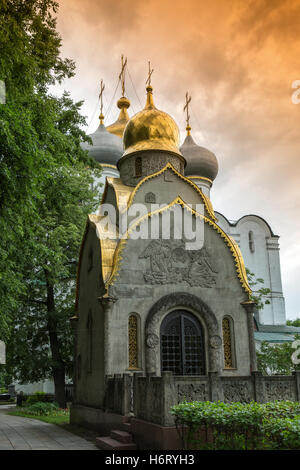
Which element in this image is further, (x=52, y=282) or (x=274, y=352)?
(x=274, y=352)

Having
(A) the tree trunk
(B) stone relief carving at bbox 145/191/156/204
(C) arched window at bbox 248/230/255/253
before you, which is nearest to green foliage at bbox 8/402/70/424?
(A) the tree trunk

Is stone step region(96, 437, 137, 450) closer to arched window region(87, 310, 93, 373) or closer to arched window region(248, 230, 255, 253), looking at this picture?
arched window region(87, 310, 93, 373)

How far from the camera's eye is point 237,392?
30.0 ft

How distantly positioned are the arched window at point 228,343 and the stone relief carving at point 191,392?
440 cm

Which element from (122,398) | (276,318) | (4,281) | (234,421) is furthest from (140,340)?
(276,318)

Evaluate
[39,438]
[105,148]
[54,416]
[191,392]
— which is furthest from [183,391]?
[105,148]

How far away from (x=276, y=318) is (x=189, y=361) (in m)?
19.9

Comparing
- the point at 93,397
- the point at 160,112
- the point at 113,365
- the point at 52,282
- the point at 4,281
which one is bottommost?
the point at 93,397

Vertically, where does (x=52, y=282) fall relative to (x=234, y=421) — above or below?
above

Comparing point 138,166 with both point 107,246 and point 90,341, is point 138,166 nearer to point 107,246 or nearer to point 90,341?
point 107,246

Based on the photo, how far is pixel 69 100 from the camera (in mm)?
18469

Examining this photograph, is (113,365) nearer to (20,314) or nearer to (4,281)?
(4,281)

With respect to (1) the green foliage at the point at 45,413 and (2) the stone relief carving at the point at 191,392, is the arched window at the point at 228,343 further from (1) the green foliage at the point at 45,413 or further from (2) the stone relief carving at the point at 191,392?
(1) the green foliage at the point at 45,413

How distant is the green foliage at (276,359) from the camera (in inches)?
800
